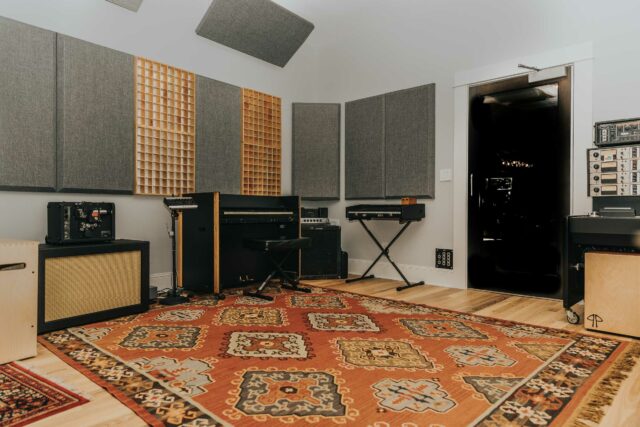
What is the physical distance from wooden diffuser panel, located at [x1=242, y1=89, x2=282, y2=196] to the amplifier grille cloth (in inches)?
70.5

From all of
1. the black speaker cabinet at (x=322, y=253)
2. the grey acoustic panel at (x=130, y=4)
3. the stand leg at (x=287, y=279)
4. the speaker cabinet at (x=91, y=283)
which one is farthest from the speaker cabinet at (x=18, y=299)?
the black speaker cabinet at (x=322, y=253)

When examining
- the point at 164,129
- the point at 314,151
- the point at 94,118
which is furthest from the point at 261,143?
the point at 94,118

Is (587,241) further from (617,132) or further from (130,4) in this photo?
(130,4)

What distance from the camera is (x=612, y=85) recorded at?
342 cm

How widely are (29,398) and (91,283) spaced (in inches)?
48.6

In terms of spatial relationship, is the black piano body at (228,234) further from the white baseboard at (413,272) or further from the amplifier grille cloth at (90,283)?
the white baseboard at (413,272)

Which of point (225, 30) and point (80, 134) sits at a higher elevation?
point (225, 30)

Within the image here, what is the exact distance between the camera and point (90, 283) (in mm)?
2916

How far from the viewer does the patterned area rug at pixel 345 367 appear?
5.49 feet

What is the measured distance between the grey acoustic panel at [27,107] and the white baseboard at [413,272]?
11.0 ft

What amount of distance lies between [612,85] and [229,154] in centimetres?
355

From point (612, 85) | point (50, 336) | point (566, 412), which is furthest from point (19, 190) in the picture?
point (612, 85)

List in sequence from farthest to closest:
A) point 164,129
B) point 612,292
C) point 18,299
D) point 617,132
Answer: point 164,129, point 617,132, point 612,292, point 18,299

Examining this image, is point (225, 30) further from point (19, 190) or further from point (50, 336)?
point (50, 336)
